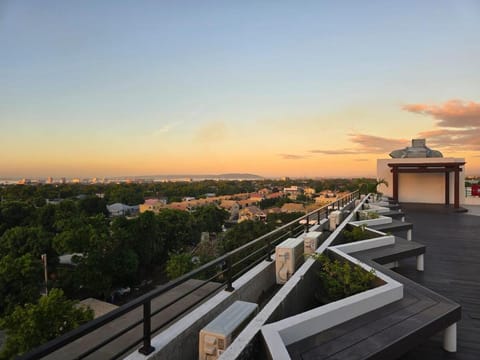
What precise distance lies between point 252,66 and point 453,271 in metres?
11.4

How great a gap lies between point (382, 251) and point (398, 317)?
Result: 89.8 inches

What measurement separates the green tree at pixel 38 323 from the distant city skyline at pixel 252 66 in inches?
374

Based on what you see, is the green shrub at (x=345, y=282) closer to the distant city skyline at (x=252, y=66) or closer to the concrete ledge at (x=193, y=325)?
the concrete ledge at (x=193, y=325)

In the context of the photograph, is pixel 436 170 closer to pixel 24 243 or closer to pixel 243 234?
pixel 243 234

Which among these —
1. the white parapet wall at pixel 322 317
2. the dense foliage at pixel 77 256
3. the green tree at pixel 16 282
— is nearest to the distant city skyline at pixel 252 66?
the dense foliage at pixel 77 256

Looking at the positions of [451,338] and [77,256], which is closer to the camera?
[451,338]

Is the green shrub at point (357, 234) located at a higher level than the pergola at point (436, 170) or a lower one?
lower

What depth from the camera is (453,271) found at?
4.79 m

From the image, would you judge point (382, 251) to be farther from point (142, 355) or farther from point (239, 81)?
point (239, 81)

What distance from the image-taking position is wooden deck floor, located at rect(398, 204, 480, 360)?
2658 mm

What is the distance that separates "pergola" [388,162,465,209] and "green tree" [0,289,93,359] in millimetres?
16028

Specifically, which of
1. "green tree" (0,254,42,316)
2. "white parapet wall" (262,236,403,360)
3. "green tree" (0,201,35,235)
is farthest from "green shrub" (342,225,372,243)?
"green tree" (0,201,35,235)

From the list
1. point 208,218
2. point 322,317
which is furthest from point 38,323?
point 208,218

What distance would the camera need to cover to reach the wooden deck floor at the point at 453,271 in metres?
2.66
